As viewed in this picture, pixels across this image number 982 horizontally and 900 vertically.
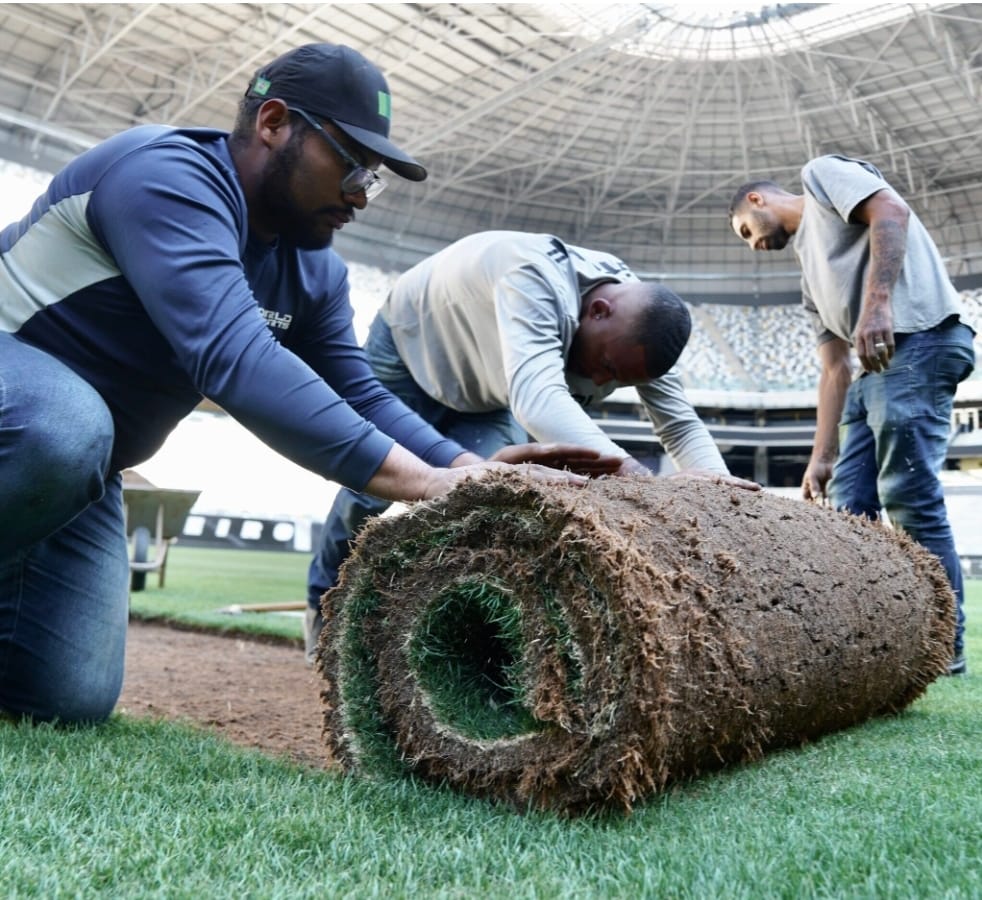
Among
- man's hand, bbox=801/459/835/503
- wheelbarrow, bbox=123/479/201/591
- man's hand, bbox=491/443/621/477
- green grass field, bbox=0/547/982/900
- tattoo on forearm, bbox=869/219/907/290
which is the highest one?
tattoo on forearm, bbox=869/219/907/290

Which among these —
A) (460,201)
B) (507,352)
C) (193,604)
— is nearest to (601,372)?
(507,352)

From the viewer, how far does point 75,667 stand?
6.53 ft

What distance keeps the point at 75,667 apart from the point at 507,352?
1223 mm

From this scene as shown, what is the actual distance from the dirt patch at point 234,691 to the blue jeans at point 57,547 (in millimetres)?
348

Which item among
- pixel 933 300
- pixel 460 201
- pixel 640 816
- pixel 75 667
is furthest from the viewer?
pixel 460 201

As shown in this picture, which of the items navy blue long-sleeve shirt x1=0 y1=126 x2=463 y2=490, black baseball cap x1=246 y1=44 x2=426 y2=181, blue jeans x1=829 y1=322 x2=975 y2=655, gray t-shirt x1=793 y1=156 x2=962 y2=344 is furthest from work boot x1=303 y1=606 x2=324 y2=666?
gray t-shirt x1=793 y1=156 x2=962 y2=344

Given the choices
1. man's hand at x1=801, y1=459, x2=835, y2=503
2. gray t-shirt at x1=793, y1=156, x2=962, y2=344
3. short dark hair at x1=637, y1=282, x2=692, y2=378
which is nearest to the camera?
short dark hair at x1=637, y1=282, x2=692, y2=378

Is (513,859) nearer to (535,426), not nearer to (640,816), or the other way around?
(640,816)

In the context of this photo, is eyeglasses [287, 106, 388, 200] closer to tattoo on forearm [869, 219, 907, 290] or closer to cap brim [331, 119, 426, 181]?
cap brim [331, 119, 426, 181]

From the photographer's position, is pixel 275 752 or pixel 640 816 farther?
pixel 275 752

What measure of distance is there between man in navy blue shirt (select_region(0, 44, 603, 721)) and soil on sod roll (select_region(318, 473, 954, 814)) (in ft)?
0.40

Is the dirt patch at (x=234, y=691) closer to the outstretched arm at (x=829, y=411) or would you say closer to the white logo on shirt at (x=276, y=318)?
the white logo on shirt at (x=276, y=318)

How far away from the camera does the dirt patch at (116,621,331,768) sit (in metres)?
2.21

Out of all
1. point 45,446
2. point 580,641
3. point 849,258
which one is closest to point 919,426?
point 849,258
